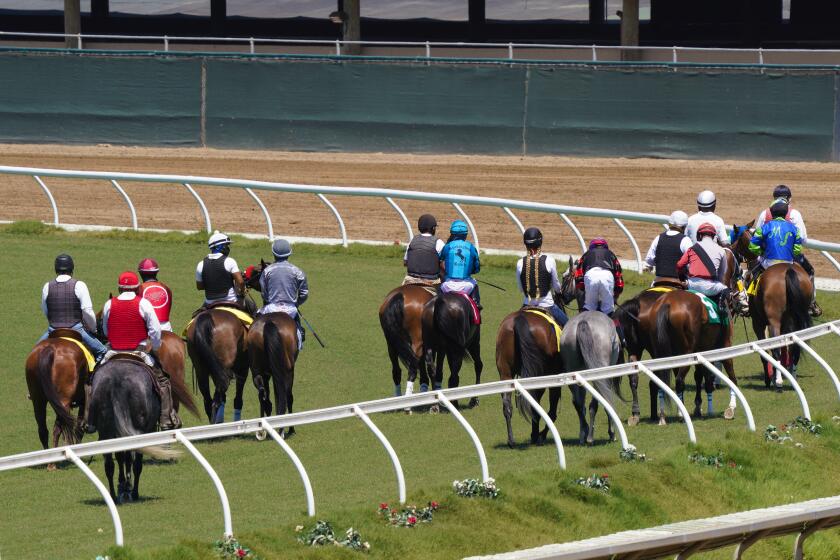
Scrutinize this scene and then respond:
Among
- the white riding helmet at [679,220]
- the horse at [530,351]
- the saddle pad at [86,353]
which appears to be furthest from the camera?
the white riding helmet at [679,220]

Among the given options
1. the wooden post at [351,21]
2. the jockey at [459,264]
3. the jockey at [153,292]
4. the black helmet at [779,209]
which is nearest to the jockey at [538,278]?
the jockey at [459,264]

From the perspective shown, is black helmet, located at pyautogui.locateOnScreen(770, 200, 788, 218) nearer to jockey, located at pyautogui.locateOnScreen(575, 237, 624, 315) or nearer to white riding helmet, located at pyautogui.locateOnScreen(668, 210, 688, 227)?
white riding helmet, located at pyautogui.locateOnScreen(668, 210, 688, 227)

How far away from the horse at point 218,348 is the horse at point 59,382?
1.49 m

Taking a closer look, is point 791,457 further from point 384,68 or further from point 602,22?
point 602,22

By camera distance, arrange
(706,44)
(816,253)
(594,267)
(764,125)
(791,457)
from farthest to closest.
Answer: (706,44) → (764,125) → (816,253) → (594,267) → (791,457)

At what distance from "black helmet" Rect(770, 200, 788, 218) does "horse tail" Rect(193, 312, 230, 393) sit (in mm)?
5589

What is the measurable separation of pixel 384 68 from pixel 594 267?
54.9ft

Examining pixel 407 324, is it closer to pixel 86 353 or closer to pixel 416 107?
pixel 86 353

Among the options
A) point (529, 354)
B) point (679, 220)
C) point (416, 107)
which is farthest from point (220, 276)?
point (416, 107)

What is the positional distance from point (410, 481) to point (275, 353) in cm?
258

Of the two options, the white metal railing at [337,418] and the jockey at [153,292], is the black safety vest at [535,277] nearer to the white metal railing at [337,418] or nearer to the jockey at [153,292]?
the white metal railing at [337,418]

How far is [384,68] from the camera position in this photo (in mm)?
29266

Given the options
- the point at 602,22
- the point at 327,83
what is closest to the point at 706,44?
the point at 602,22

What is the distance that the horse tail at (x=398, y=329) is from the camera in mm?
14156
